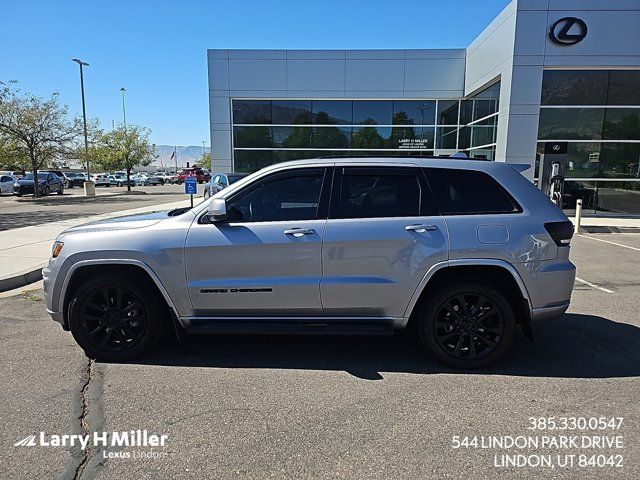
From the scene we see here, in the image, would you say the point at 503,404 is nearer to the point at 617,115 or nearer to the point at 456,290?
the point at 456,290

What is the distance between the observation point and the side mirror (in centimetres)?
367

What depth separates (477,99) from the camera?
1834 centimetres

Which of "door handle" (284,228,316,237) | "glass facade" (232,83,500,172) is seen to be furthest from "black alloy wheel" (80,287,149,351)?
"glass facade" (232,83,500,172)

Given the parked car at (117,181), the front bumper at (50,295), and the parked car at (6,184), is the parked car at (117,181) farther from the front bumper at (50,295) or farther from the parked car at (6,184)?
the front bumper at (50,295)

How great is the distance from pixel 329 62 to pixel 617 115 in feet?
36.4

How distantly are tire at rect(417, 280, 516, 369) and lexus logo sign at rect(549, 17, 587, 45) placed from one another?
45.2 feet

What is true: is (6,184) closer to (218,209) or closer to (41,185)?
(41,185)

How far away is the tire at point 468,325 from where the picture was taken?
380 cm

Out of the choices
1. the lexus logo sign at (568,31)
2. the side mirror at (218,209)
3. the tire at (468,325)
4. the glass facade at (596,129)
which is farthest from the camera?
the glass facade at (596,129)

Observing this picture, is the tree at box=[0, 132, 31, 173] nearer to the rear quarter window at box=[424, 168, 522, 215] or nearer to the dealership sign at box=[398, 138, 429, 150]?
the dealership sign at box=[398, 138, 429, 150]

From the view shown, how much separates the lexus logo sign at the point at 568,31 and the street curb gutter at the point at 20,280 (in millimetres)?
15601

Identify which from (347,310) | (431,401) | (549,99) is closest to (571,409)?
(431,401)

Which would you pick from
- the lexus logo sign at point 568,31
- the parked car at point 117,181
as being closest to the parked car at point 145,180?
the parked car at point 117,181

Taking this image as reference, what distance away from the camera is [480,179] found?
12.9 ft
